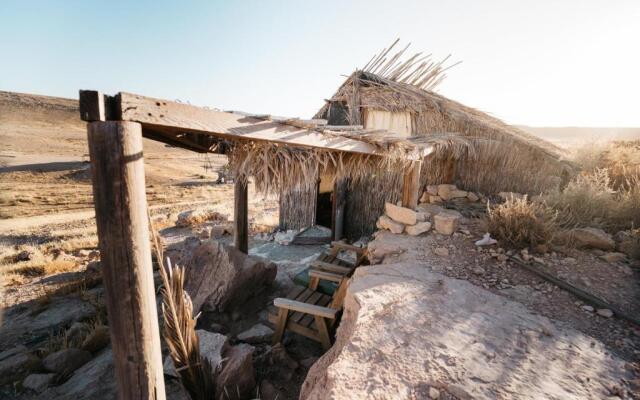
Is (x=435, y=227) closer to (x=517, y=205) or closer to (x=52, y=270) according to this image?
(x=517, y=205)

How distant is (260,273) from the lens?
16.5ft

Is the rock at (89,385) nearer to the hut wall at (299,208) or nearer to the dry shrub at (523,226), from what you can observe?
the dry shrub at (523,226)

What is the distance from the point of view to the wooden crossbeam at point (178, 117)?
1.22 metres

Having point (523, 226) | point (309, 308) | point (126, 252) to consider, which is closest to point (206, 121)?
point (126, 252)

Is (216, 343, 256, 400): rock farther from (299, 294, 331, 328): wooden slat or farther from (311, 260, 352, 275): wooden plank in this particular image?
(311, 260, 352, 275): wooden plank

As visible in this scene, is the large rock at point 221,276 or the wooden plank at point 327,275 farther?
the large rock at point 221,276

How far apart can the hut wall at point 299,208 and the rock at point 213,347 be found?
538cm

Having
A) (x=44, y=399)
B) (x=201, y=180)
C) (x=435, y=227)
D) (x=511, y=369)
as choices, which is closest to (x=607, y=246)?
(x=435, y=227)

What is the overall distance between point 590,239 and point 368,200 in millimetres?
4578

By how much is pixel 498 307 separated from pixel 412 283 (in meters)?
0.87

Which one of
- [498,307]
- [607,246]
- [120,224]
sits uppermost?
[120,224]

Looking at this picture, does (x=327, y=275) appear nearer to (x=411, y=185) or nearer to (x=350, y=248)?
(x=350, y=248)

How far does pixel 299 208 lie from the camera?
8.57 m

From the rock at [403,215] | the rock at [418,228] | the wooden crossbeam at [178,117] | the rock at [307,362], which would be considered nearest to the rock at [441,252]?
the rock at [418,228]
